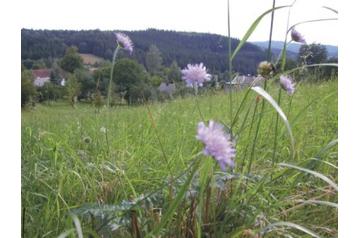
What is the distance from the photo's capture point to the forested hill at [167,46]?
109 centimetres

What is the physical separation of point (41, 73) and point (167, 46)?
0.28 meters

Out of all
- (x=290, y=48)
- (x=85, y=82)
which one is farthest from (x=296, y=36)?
(x=85, y=82)

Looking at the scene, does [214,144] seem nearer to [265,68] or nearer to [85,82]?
[265,68]

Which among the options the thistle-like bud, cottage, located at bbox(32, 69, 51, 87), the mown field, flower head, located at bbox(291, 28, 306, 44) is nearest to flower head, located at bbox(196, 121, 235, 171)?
the mown field

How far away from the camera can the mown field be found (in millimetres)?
865

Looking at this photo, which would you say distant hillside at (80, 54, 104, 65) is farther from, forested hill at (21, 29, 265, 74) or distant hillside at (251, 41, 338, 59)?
distant hillside at (251, 41, 338, 59)

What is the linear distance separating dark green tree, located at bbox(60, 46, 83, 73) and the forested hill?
0.04 feet

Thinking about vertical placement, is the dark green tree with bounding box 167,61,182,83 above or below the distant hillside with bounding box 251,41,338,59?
below

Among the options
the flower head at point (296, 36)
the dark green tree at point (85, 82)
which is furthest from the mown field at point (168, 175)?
the flower head at point (296, 36)

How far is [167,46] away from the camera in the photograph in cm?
112

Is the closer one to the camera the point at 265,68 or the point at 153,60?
the point at 265,68

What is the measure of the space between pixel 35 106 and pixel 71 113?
154mm

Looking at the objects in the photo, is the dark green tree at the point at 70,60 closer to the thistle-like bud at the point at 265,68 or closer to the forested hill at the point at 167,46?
the forested hill at the point at 167,46
